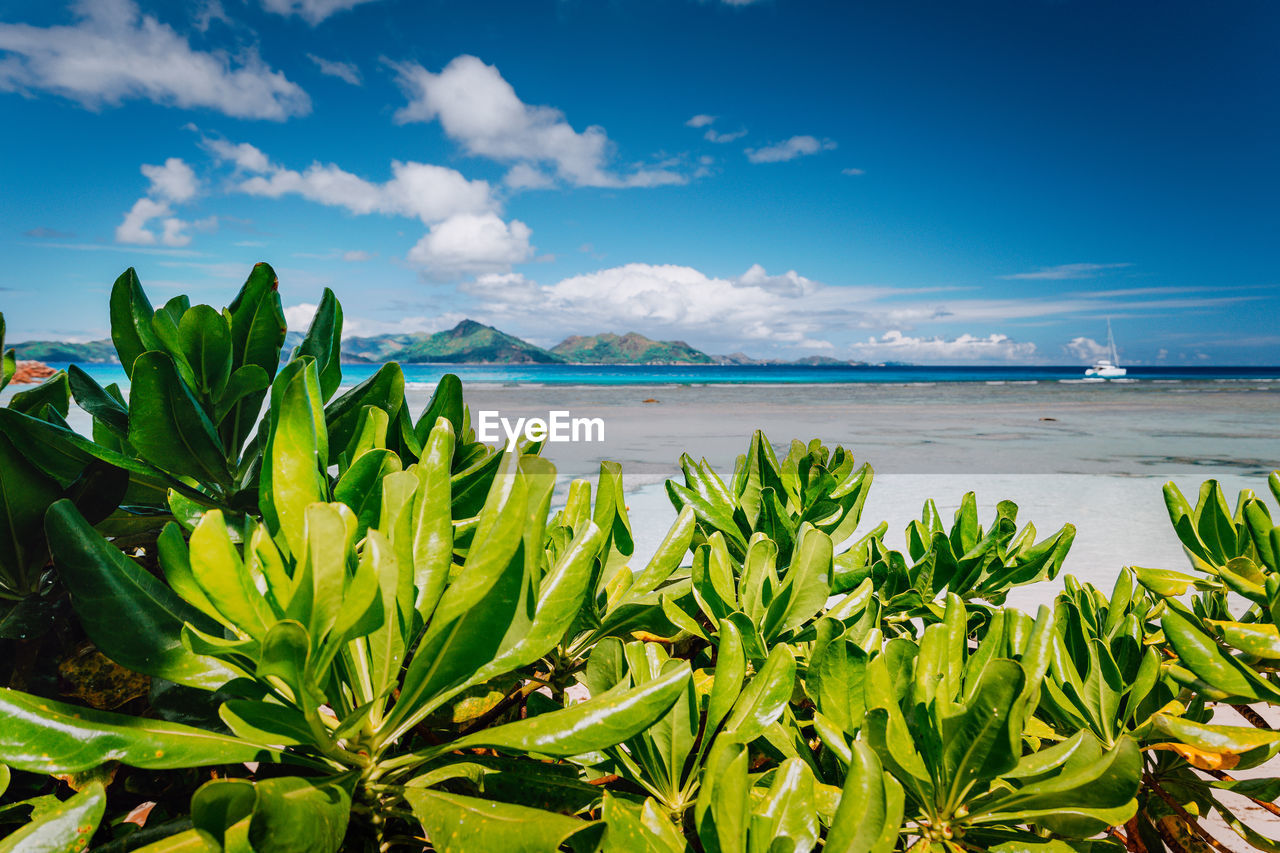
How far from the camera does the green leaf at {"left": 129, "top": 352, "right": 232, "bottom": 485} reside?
0.52 metres

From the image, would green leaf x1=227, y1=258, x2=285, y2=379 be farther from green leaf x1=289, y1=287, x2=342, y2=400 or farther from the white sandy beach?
the white sandy beach

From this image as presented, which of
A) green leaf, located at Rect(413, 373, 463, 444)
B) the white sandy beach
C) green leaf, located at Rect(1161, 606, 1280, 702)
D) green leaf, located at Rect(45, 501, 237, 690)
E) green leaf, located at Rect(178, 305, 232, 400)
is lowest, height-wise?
the white sandy beach

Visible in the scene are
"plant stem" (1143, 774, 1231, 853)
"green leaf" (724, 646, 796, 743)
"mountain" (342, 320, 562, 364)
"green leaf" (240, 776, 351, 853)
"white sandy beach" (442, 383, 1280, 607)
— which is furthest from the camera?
"mountain" (342, 320, 562, 364)

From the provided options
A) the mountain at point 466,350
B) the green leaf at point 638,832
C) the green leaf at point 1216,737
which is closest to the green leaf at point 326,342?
the green leaf at point 638,832

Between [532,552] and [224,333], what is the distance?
0.44 metres

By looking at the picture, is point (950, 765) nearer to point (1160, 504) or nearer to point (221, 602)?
point (221, 602)

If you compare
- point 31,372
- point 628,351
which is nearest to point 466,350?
point 628,351

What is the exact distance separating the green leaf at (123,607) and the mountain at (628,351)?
296 ft

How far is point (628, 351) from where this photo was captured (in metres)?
98.6

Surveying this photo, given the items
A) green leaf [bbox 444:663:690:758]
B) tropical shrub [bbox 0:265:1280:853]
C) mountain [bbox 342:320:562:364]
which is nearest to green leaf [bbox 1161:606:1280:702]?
tropical shrub [bbox 0:265:1280:853]

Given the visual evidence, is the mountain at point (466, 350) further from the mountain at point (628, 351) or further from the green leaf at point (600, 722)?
the green leaf at point (600, 722)

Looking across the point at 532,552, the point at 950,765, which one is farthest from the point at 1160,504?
the point at 532,552

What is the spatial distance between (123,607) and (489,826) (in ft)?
0.90

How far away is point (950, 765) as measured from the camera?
45 cm
